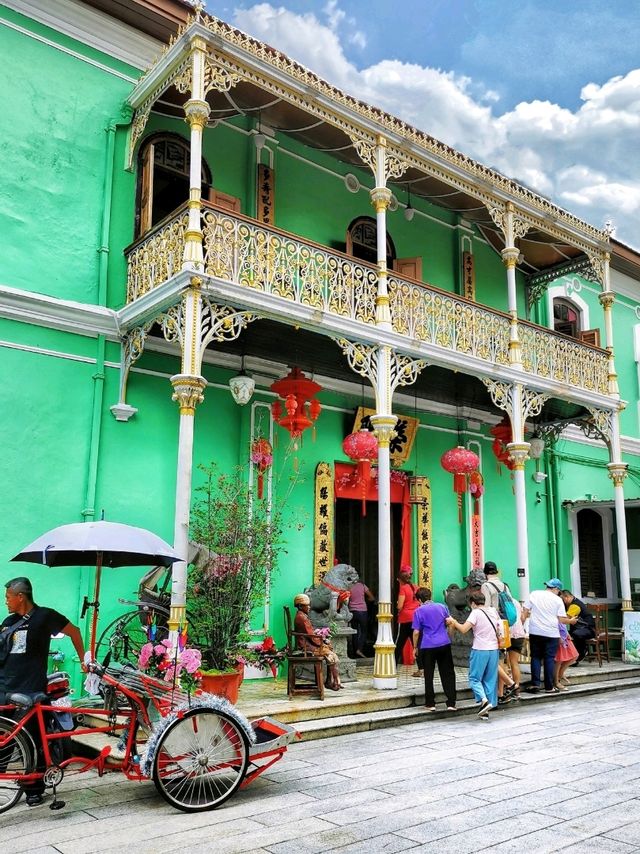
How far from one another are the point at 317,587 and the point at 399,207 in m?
6.89

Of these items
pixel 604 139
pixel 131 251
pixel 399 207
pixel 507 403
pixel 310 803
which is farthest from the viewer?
pixel 604 139

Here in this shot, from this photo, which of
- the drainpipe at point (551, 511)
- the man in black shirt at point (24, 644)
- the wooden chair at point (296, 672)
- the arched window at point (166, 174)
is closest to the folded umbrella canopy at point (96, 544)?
the man in black shirt at point (24, 644)

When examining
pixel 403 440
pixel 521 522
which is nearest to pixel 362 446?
pixel 403 440

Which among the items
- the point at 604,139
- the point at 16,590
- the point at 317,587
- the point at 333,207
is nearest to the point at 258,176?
the point at 333,207

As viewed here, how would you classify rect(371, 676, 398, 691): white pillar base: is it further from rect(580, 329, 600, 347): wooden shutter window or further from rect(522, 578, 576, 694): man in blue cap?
rect(580, 329, 600, 347): wooden shutter window

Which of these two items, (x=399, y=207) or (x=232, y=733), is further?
(x=399, y=207)

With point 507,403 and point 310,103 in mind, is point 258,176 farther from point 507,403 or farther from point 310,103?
point 507,403

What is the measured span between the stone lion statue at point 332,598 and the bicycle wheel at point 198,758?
456 cm

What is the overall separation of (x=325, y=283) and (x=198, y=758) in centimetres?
620

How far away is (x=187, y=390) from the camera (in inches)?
317

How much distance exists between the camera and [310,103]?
31.8 feet

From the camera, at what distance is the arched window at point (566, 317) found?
16.3 m

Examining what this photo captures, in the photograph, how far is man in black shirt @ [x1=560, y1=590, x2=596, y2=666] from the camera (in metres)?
Answer: 11.4

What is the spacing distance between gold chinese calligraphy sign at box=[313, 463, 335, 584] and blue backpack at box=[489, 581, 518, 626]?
2703 millimetres
